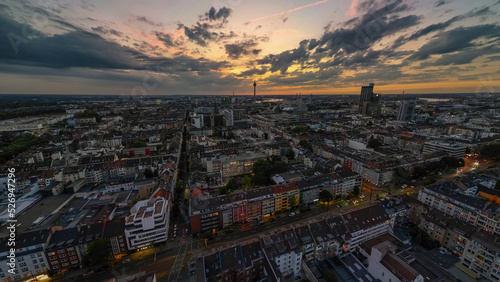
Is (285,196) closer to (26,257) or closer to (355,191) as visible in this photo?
(355,191)

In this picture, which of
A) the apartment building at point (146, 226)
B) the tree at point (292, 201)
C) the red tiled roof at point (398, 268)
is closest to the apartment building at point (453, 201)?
the red tiled roof at point (398, 268)

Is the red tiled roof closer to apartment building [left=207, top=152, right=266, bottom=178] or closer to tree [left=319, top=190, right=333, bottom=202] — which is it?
tree [left=319, top=190, right=333, bottom=202]

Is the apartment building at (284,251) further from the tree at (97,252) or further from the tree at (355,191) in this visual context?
the tree at (355,191)

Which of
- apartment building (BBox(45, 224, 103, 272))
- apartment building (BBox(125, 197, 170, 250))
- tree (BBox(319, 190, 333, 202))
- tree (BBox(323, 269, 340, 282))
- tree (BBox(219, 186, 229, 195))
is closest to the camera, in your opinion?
tree (BBox(323, 269, 340, 282))

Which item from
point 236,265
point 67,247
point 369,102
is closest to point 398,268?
point 236,265

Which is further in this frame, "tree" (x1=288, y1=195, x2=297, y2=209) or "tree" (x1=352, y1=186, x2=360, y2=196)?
"tree" (x1=352, y1=186, x2=360, y2=196)

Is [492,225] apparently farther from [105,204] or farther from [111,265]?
[105,204]

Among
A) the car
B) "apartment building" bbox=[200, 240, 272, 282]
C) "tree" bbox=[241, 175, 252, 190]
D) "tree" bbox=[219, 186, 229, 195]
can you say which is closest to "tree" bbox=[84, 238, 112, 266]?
the car
